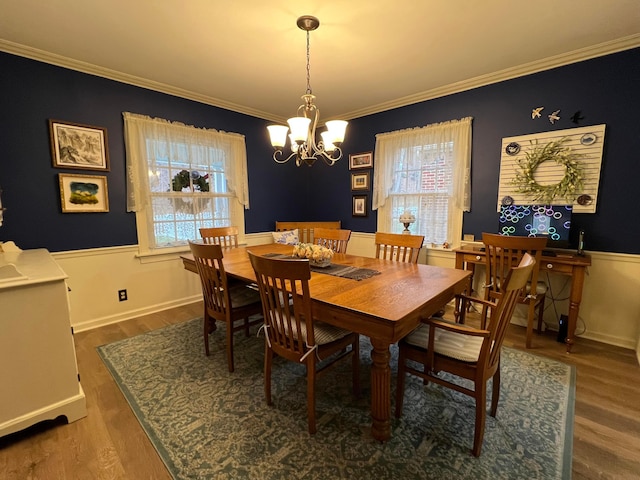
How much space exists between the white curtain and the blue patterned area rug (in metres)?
1.71

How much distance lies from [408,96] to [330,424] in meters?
3.53

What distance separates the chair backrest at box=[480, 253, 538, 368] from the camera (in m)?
1.24

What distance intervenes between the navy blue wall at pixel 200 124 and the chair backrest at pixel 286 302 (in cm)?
232

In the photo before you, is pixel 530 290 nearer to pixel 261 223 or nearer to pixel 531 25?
pixel 531 25

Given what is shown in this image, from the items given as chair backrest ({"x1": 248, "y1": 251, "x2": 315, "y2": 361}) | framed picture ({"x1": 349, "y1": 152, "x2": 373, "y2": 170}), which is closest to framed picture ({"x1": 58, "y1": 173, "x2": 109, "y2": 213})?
chair backrest ({"x1": 248, "y1": 251, "x2": 315, "y2": 361})

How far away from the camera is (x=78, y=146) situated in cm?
275

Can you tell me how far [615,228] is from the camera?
2.52 meters

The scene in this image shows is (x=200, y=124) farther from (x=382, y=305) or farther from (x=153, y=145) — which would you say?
(x=382, y=305)

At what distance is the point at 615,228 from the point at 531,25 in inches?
72.1

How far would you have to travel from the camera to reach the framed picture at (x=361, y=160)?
13.4ft

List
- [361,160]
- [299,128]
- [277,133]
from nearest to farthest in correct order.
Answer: [299,128], [277,133], [361,160]

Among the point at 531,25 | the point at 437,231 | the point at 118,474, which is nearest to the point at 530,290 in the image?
the point at 437,231

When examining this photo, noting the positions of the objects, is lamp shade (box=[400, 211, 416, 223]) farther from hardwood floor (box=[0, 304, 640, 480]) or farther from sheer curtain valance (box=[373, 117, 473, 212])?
hardwood floor (box=[0, 304, 640, 480])

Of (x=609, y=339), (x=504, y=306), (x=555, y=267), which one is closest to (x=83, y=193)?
(x=504, y=306)
